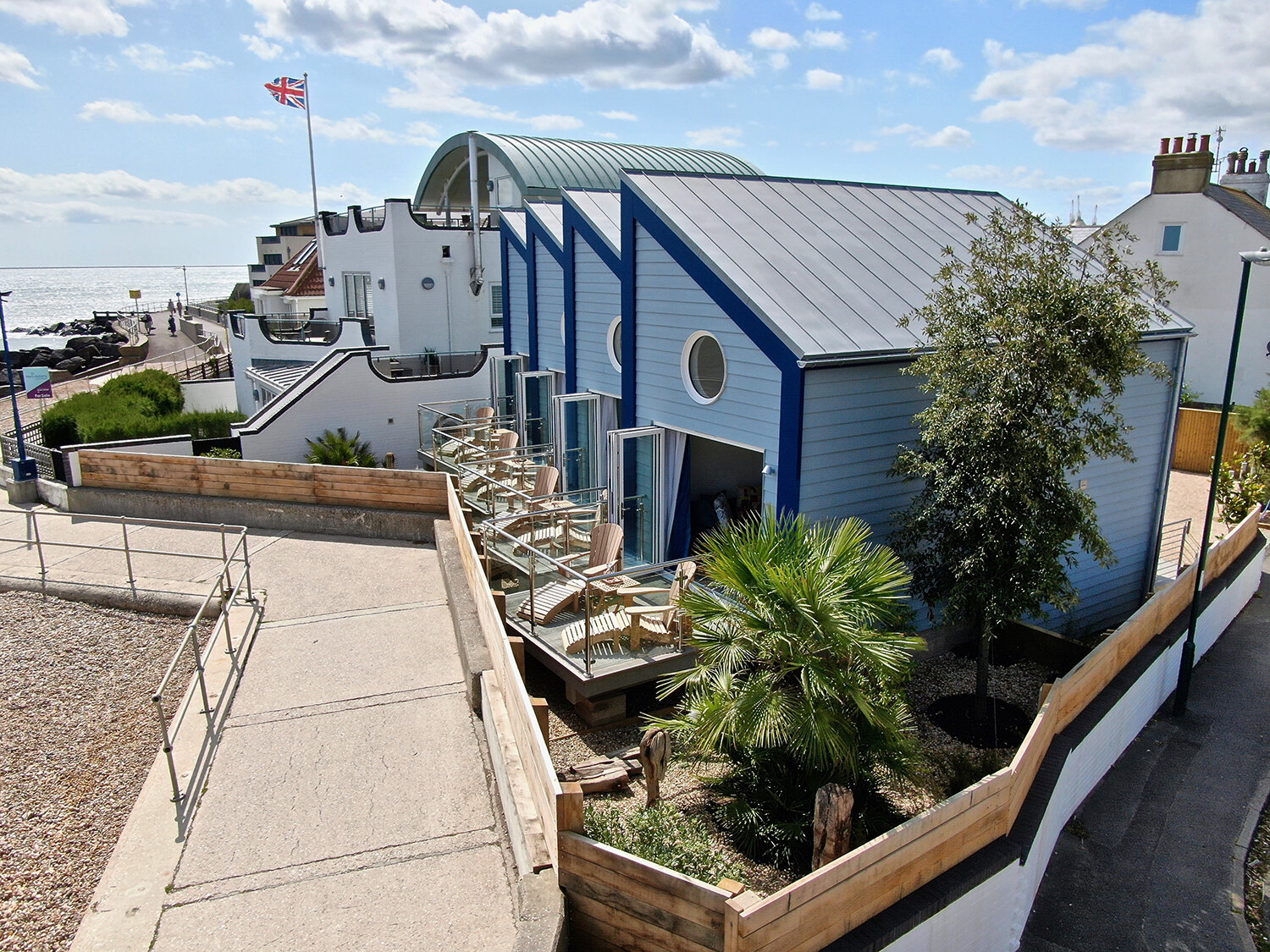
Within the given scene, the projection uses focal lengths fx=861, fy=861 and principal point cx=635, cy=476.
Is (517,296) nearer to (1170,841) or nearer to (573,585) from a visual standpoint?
(573,585)

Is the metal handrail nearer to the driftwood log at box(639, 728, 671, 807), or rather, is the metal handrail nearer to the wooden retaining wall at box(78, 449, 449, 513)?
the wooden retaining wall at box(78, 449, 449, 513)

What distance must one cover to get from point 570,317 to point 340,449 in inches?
241

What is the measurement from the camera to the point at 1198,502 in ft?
62.7

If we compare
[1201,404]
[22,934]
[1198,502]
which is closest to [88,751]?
[22,934]

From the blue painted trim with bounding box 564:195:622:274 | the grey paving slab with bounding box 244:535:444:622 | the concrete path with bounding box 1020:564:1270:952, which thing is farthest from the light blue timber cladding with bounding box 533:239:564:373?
the concrete path with bounding box 1020:564:1270:952

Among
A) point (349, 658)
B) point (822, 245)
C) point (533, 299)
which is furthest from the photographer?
point (533, 299)

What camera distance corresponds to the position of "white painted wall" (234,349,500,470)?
18.1 m

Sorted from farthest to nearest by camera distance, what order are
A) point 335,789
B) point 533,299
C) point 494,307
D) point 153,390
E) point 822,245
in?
point 494,307 → point 153,390 → point 533,299 → point 822,245 → point 335,789

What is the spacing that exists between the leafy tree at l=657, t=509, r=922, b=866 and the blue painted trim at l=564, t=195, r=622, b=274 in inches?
270

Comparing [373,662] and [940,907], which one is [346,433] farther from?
[940,907]

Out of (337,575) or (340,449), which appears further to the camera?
(340,449)

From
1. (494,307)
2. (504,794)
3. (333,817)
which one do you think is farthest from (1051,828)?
(494,307)

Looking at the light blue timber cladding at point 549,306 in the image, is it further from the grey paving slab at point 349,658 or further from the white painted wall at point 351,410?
the grey paving slab at point 349,658

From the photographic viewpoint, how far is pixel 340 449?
17.8 m
